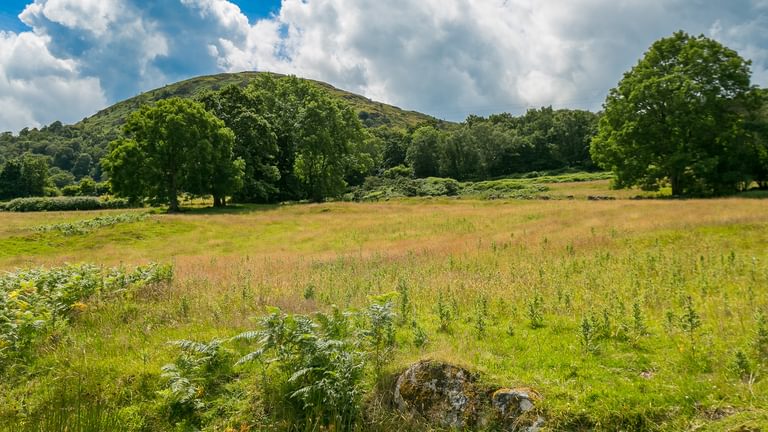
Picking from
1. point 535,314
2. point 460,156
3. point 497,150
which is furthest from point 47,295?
point 497,150

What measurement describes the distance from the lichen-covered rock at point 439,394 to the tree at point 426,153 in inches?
3940

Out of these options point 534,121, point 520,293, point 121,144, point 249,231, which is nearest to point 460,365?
point 520,293

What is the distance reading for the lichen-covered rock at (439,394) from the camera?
5.79m

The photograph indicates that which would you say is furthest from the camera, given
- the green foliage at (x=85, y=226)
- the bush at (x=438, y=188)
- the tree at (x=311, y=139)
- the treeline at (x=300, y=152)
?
the bush at (x=438, y=188)

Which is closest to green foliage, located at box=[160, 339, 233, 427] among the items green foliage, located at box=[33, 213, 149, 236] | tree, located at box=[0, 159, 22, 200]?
green foliage, located at box=[33, 213, 149, 236]

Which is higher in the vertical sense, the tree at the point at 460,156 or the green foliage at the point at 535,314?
Answer: the tree at the point at 460,156

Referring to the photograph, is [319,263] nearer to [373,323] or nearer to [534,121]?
[373,323]

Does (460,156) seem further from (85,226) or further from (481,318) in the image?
(481,318)

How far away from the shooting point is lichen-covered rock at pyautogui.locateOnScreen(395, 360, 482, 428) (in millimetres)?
5785

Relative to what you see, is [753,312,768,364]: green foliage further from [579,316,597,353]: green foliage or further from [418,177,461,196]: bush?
[418,177,461,196]: bush

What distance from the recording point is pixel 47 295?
9258mm

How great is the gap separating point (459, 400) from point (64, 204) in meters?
64.0

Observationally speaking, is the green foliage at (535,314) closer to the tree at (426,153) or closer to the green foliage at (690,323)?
the green foliage at (690,323)

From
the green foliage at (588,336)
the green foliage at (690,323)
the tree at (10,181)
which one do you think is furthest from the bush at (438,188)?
the tree at (10,181)
